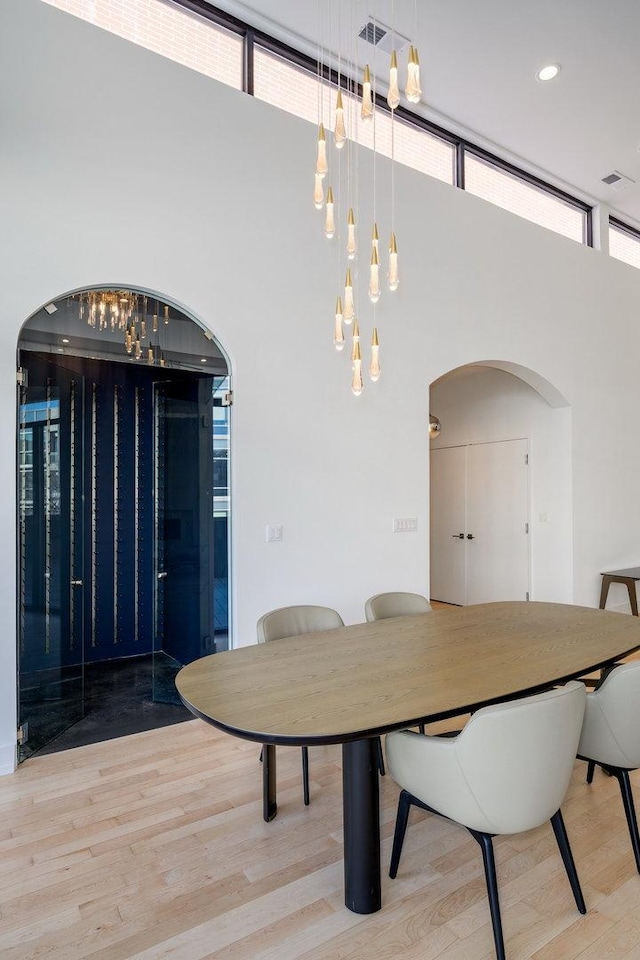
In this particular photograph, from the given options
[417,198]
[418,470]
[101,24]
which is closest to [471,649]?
[418,470]

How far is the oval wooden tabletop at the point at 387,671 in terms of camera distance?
1.63 meters

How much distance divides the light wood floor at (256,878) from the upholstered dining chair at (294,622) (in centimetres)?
48

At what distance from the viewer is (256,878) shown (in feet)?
6.47

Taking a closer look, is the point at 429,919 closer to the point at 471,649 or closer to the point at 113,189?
the point at 471,649

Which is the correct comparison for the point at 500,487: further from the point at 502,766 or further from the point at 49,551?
the point at 502,766

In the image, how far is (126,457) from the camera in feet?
15.3

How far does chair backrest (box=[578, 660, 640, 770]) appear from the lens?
74.8 inches

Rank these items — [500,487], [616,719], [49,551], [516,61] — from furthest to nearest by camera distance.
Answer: [500,487]
[516,61]
[49,551]
[616,719]

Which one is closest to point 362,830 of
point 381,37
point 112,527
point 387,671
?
point 387,671

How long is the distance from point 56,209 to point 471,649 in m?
3.07

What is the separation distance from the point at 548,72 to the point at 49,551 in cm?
497

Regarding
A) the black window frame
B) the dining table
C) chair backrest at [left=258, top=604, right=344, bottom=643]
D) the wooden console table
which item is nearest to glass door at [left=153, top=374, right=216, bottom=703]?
chair backrest at [left=258, top=604, right=344, bottom=643]

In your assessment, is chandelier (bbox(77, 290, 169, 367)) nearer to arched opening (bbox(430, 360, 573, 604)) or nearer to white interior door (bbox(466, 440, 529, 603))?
arched opening (bbox(430, 360, 573, 604))

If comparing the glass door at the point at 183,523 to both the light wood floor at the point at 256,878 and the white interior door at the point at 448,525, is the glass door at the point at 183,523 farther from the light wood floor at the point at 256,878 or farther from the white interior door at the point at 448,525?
the white interior door at the point at 448,525
